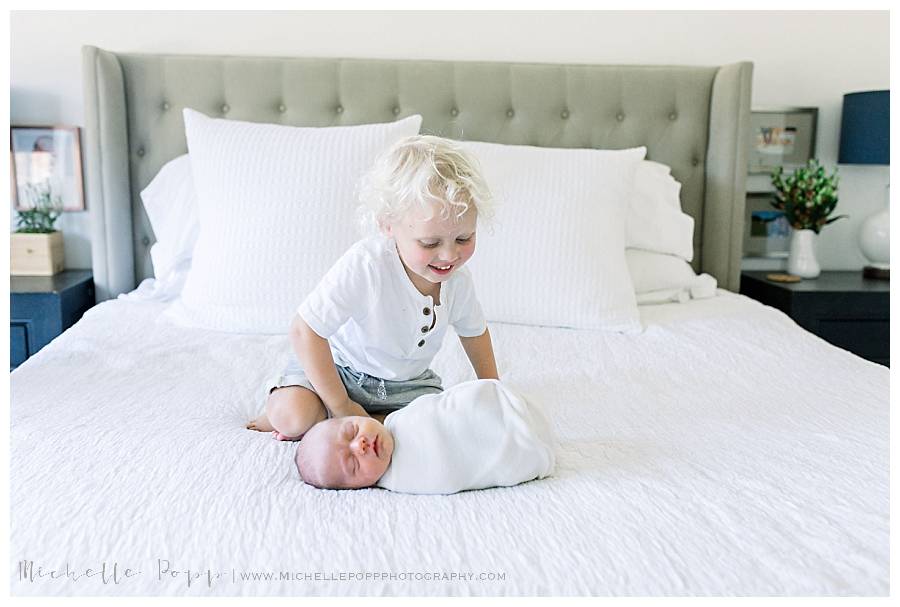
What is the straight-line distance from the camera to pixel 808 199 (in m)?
2.66

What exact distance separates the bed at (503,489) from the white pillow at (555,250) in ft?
0.20

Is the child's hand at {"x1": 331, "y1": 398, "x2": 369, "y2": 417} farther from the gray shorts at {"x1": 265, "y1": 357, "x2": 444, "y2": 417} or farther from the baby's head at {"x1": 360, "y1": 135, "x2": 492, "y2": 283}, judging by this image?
the baby's head at {"x1": 360, "y1": 135, "x2": 492, "y2": 283}

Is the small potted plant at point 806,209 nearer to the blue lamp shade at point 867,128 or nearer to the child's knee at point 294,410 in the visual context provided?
the blue lamp shade at point 867,128

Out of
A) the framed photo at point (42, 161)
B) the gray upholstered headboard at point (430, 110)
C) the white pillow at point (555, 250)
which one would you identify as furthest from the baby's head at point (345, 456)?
the framed photo at point (42, 161)

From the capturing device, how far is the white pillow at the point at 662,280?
2.34m

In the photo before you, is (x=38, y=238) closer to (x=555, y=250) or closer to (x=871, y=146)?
(x=555, y=250)

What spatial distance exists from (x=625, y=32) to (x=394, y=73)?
80cm

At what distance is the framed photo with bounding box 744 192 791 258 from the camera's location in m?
2.88

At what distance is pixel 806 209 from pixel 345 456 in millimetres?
2108

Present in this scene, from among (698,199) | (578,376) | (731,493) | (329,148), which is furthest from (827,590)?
(698,199)

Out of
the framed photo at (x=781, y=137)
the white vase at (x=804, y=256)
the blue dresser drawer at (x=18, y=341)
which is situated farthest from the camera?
the framed photo at (x=781, y=137)

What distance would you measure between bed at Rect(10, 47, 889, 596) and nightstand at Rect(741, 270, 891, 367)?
10.6 inches

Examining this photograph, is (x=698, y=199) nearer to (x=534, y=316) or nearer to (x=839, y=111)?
(x=839, y=111)

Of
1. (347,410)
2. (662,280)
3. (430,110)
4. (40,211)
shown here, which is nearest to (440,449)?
(347,410)
